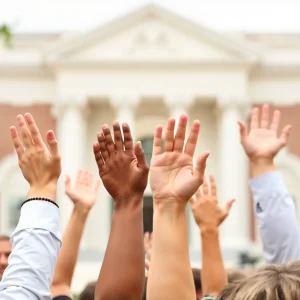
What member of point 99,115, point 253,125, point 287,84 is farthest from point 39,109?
point 253,125

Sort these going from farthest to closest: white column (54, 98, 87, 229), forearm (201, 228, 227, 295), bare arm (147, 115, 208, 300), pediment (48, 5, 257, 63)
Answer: pediment (48, 5, 257, 63) → white column (54, 98, 87, 229) → forearm (201, 228, 227, 295) → bare arm (147, 115, 208, 300)

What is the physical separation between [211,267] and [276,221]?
47 centimetres

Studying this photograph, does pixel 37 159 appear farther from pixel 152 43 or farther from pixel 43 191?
pixel 152 43

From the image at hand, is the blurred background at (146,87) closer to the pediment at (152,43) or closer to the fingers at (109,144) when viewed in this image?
the pediment at (152,43)

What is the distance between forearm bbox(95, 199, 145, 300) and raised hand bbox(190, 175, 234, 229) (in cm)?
150

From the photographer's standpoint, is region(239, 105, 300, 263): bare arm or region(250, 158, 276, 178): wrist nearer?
region(239, 105, 300, 263): bare arm

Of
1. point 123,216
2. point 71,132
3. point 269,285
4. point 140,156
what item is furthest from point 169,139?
point 71,132

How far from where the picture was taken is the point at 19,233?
2668mm

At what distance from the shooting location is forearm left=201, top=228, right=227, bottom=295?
12.9 feet

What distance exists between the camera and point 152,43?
32.0 metres

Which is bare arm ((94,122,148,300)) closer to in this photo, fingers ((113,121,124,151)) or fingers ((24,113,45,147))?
fingers ((113,121,124,151))

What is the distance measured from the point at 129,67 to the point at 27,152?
29.0m

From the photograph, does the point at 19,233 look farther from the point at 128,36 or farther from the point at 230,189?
the point at 128,36

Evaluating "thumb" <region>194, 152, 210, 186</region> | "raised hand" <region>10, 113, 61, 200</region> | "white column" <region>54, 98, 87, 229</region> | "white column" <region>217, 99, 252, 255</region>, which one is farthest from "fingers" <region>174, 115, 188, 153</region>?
"white column" <region>54, 98, 87, 229</region>
